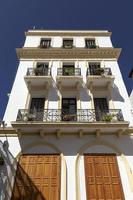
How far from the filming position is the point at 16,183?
10555mm

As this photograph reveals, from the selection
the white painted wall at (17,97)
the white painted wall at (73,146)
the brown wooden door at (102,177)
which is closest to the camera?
the brown wooden door at (102,177)

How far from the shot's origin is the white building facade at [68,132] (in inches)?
412

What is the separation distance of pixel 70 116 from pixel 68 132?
3.81ft

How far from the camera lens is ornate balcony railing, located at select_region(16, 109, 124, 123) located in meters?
13.0

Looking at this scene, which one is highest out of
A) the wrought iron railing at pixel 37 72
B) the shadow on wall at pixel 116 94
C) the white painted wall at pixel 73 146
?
the wrought iron railing at pixel 37 72

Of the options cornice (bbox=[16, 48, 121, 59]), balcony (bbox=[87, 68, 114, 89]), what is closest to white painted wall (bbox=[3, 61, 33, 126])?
cornice (bbox=[16, 48, 121, 59])

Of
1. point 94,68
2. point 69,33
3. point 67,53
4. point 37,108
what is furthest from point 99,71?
point 69,33

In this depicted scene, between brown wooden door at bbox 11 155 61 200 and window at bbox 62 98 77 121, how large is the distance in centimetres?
260

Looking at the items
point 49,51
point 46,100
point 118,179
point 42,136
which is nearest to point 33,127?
point 42,136

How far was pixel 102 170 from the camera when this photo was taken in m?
11.1

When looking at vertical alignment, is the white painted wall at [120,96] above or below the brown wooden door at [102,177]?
above

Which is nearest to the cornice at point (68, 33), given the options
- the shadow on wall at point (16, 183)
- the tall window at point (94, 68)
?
the tall window at point (94, 68)

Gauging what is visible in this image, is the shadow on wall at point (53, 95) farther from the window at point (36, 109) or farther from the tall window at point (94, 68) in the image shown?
the tall window at point (94, 68)

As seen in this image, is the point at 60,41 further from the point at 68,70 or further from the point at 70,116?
the point at 70,116
